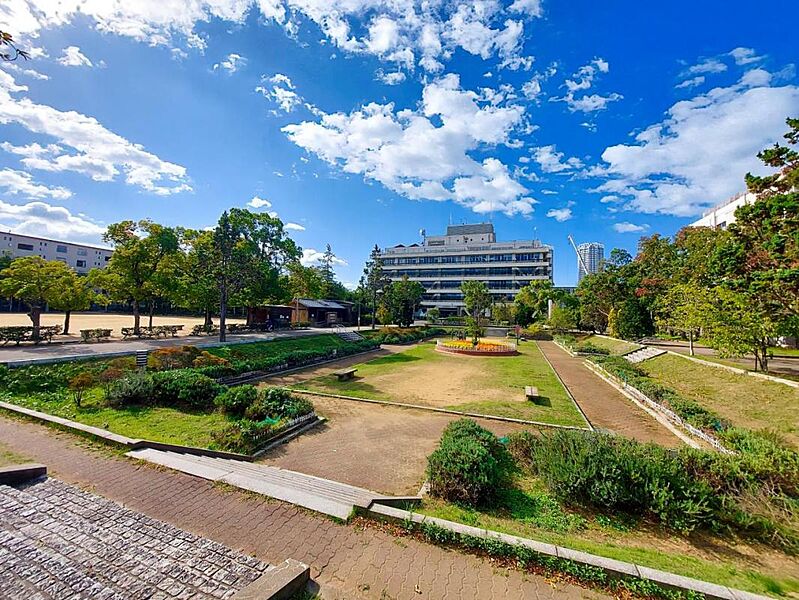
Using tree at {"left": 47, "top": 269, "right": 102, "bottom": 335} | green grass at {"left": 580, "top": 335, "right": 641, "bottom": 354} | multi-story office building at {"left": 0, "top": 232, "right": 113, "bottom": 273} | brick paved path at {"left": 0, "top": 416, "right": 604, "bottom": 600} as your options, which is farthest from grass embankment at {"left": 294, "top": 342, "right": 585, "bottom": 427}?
multi-story office building at {"left": 0, "top": 232, "right": 113, "bottom": 273}

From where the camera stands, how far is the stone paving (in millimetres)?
3596

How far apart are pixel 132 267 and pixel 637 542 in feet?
100

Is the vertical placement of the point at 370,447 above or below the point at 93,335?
below

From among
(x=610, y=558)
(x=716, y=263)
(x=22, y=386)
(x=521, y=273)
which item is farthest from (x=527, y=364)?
(x=521, y=273)

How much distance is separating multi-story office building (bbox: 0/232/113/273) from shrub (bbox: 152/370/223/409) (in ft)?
197

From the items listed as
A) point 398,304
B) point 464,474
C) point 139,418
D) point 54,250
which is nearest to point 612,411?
point 464,474

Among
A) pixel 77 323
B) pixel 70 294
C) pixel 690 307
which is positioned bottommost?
pixel 77 323

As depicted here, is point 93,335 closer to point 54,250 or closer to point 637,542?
point 637,542

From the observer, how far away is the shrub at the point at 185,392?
11266mm

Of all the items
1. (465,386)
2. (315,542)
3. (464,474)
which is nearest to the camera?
(315,542)

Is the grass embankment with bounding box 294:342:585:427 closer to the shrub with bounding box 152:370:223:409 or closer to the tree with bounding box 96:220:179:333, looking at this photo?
the shrub with bounding box 152:370:223:409

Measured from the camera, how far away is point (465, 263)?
76.4 meters

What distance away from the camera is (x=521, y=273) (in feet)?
233

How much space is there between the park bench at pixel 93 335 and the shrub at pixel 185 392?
1566 cm
